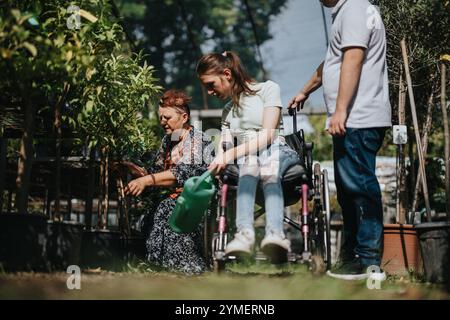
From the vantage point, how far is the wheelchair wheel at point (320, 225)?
8.80 feet

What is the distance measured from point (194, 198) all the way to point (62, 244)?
66 cm

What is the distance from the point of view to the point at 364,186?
260cm

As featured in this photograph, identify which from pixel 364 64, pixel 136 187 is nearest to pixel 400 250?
pixel 364 64

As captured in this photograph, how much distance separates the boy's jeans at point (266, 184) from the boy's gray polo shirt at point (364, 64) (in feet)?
1.16

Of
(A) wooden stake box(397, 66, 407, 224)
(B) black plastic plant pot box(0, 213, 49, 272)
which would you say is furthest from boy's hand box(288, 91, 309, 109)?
(B) black plastic plant pot box(0, 213, 49, 272)

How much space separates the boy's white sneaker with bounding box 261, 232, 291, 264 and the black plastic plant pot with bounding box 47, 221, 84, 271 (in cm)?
87

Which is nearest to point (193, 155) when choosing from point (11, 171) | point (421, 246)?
point (421, 246)

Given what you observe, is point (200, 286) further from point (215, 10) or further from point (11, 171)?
point (215, 10)

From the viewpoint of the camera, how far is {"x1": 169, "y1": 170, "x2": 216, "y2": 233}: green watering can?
273 centimetres

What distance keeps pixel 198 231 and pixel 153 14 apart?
14.5 m

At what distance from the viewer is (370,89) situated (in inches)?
103

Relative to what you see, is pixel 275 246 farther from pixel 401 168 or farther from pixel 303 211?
pixel 401 168

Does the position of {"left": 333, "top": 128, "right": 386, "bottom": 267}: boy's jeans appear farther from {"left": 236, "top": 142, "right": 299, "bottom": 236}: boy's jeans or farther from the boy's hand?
the boy's hand

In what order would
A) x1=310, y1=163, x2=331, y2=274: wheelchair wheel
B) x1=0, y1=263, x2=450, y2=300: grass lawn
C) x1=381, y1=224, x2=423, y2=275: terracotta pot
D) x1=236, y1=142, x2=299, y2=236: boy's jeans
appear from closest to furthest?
x1=0, y1=263, x2=450, y2=300: grass lawn
x1=236, y1=142, x2=299, y2=236: boy's jeans
x1=310, y1=163, x2=331, y2=274: wheelchair wheel
x1=381, y1=224, x2=423, y2=275: terracotta pot
